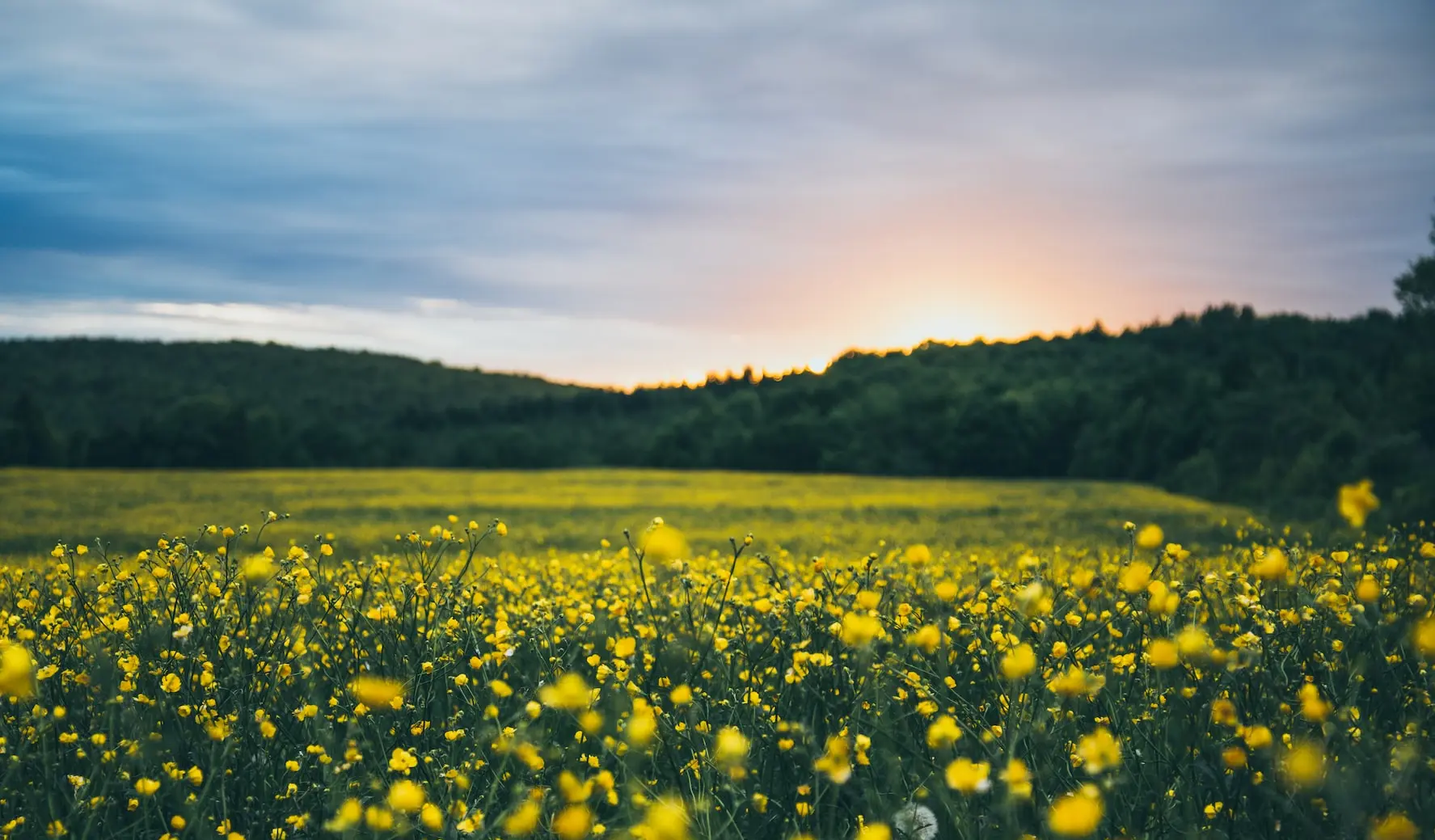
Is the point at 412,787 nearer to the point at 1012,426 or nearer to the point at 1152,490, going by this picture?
the point at 1152,490

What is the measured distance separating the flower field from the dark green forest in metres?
14.0

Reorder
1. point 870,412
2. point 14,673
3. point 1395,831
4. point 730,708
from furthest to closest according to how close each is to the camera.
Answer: point 870,412, point 730,708, point 14,673, point 1395,831

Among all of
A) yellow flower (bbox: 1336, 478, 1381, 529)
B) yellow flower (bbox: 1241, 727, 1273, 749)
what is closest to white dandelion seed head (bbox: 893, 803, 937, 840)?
yellow flower (bbox: 1241, 727, 1273, 749)

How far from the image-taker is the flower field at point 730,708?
7.63 feet

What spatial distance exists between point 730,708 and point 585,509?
19.2 metres

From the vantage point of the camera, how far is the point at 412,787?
6.24 feet

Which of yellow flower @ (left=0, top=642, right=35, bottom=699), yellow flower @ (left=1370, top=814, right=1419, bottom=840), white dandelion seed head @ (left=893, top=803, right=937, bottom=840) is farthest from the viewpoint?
white dandelion seed head @ (left=893, top=803, right=937, bottom=840)

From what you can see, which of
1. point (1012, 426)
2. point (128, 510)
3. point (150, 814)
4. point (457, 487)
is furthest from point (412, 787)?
point (1012, 426)

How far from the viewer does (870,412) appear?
186 feet

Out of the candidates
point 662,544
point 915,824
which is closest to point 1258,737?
point 915,824

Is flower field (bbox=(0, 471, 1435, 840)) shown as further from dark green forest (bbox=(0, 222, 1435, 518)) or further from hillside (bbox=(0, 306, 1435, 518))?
hillside (bbox=(0, 306, 1435, 518))

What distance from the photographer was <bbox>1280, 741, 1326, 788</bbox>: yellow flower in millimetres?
1859

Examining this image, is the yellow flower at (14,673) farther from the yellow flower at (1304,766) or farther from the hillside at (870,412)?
the hillside at (870,412)

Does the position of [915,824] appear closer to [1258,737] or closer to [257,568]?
[1258,737]
